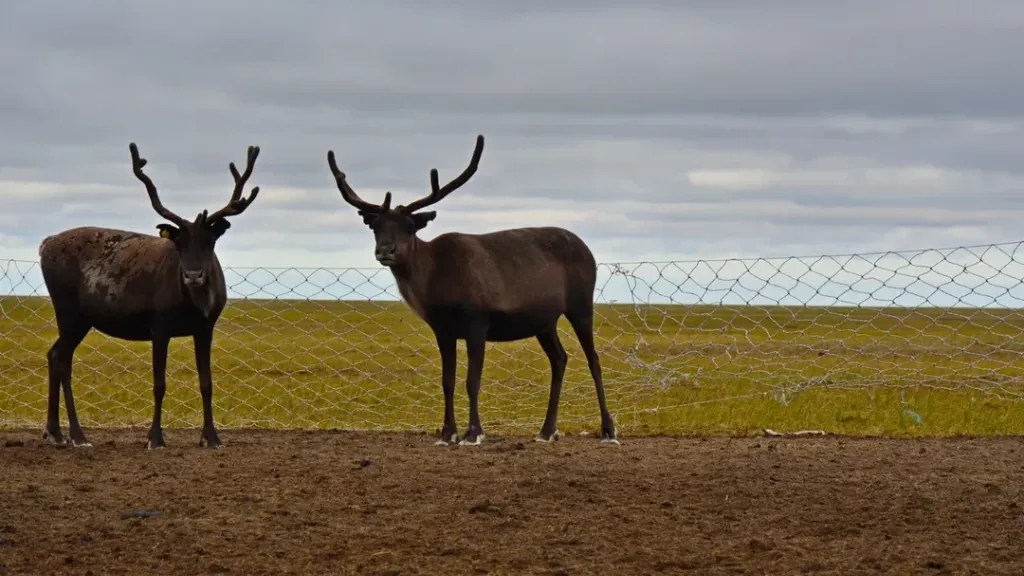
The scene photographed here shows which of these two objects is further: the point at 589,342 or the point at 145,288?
the point at 589,342

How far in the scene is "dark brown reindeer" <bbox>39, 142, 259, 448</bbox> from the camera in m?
12.5

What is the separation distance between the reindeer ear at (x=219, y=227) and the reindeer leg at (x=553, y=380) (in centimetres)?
330

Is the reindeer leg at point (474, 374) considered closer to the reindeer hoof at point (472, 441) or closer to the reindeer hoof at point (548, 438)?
the reindeer hoof at point (472, 441)

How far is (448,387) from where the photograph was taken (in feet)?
42.7

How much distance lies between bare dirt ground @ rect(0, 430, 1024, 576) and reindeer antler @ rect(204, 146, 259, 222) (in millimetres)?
2199

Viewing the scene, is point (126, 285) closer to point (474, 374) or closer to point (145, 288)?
point (145, 288)

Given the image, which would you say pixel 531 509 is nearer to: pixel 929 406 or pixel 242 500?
pixel 242 500

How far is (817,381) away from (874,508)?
7.37m

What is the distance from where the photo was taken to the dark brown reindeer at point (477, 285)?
511 inches

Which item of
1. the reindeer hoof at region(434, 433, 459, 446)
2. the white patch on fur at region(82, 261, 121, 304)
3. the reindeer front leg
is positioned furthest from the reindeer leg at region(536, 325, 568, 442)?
the white patch on fur at region(82, 261, 121, 304)

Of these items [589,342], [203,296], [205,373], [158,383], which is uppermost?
[203,296]

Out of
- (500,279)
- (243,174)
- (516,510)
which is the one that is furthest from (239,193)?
(516,510)

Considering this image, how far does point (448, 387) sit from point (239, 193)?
107 inches

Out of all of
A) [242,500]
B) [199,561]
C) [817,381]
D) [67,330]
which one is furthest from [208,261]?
[817,381]
